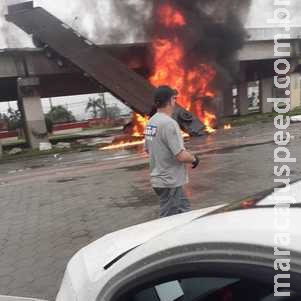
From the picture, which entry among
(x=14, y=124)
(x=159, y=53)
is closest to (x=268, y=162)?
(x=159, y=53)

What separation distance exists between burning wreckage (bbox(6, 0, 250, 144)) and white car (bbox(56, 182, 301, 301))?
18.5m

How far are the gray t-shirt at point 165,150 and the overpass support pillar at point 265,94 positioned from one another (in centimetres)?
3179

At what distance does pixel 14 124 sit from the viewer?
50.4 meters

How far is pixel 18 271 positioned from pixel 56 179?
6.20 metres

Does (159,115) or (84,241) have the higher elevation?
(159,115)

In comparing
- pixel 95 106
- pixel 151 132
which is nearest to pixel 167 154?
pixel 151 132

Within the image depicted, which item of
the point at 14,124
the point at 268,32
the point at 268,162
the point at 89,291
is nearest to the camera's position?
the point at 89,291

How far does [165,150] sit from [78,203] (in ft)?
11.5

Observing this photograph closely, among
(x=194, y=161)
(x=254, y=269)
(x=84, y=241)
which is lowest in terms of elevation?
(x=84, y=241)

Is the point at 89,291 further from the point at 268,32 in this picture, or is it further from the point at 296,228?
the point at 268,32

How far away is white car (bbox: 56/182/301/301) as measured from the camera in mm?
1135

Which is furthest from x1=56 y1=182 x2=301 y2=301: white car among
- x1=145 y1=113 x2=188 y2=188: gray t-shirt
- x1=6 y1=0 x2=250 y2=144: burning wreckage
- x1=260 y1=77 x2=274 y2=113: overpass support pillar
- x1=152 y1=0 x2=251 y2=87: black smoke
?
x1=260 y1=77 x2=274 y2=113: overpass support pillar

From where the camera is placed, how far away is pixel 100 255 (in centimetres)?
211

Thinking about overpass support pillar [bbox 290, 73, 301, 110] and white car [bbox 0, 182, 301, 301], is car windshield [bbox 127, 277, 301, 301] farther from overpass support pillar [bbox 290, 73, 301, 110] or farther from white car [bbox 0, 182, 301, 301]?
overpass support pillar [bbox 290, 73, 301, 110]
